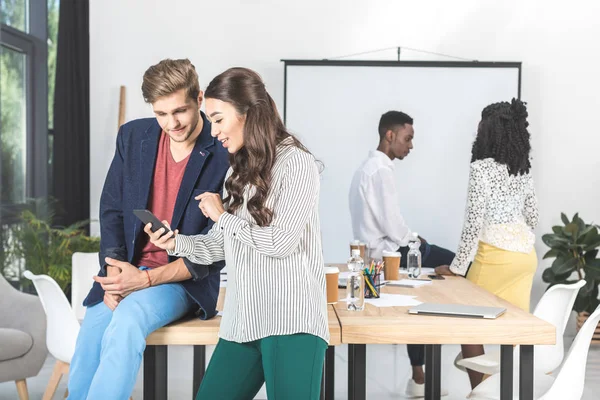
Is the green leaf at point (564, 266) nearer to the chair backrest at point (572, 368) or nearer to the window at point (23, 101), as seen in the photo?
the chair backrest at point (572, 368)

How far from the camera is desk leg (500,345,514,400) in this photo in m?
2.42

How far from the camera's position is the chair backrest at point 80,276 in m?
4.22

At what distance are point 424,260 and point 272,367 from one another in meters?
3.15

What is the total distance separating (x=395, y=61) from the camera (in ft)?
19.6

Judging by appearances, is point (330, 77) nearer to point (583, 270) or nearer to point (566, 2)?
point (566, 2)

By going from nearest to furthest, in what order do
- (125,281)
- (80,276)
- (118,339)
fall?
1. (118,339)
2. (125,281)
3. (80,276)

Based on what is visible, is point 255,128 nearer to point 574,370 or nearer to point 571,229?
point 574,370

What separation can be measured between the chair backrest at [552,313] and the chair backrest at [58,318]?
209cm

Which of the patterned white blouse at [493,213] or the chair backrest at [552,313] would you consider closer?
the chair backrest at [552,313]

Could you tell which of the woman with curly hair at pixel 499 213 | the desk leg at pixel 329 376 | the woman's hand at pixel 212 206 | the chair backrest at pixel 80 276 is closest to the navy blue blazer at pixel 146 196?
the woman's hand at pixel 212 206

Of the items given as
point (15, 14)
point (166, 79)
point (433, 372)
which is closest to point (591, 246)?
point (433, 372)

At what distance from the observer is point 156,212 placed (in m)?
2.37

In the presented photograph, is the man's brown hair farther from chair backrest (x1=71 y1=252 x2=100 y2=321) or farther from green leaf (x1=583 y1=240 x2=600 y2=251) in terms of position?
green leaf (x1=583 y1=240 x2=600 y2=251)

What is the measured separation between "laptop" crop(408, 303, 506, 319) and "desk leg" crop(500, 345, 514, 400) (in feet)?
0.45
